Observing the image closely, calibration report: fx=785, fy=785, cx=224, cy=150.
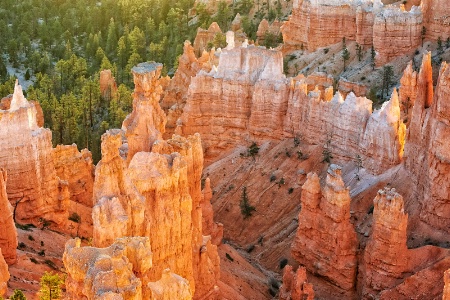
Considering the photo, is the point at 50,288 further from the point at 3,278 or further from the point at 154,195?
the point at 154,195

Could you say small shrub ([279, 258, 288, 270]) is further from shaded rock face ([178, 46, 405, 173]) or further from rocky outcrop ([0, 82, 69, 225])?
rocky outcrop ([0, 82, 69, 225])

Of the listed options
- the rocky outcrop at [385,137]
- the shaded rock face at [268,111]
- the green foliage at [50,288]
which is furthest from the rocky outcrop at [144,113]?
the shaded rock face at [268,111]

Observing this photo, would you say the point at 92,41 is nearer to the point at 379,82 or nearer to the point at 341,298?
the point at 379,82

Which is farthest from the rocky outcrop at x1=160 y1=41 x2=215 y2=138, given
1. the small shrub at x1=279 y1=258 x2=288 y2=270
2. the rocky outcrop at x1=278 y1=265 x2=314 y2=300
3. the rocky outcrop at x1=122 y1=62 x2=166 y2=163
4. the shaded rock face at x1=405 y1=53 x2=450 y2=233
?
the rocky outcrop at x1=122 y1=62 x2=166 y2=163

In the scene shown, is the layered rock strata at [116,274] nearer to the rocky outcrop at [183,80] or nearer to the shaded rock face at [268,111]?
the shaded rock face at [268,111]

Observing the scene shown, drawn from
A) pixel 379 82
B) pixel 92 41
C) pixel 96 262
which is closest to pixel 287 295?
pixel 96 262

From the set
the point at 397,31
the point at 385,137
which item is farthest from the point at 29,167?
the point at 397,31
